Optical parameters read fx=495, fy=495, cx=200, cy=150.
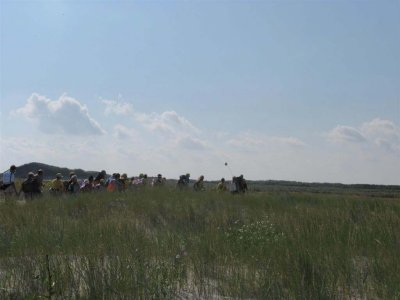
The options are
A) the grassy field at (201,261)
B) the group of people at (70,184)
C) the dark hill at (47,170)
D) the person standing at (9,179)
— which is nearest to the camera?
the grassy field at (201,261)

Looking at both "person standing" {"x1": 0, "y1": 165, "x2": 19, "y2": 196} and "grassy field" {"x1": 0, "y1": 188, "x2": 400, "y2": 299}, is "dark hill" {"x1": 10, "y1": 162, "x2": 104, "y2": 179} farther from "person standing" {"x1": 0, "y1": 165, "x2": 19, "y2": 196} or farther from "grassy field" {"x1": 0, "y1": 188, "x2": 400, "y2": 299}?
"grassy field" {"x1": 0, "y1": 188, "x2": 400, "y2": 299}

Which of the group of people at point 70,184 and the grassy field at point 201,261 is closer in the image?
the grassy field at point 201,261

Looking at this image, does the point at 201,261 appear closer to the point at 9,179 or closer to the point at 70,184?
the point at 9,179

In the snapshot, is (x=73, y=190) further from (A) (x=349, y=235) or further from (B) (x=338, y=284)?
(B) (x=338, y=284)

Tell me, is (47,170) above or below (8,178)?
above

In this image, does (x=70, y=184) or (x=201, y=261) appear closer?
(x=201, y=261)

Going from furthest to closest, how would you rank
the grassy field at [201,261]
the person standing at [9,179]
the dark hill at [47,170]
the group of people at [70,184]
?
the dark hill at [47,170]
the person standing at [9,179]
the group of people at [70,184]
the grassy field at [201,261]

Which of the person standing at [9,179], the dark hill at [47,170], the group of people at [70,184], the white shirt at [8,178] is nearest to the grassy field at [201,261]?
the group of people at [70,184]

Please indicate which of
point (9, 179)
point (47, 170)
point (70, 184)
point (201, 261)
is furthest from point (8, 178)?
point (47, 170)

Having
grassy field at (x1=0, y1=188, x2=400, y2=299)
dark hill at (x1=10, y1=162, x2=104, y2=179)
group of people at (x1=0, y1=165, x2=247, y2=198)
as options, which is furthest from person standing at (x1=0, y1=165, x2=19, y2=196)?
dark hill at (x1=10, y1=162, x2=104, y2=179)

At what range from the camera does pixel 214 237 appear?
6875 mm

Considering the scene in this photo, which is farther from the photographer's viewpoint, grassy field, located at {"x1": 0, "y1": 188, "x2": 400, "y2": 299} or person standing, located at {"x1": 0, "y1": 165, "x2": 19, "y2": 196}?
person standing, located at {"x1": 0, "y1": 165, "x2": 19, "y2": 196}

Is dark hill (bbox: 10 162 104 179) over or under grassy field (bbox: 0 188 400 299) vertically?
over

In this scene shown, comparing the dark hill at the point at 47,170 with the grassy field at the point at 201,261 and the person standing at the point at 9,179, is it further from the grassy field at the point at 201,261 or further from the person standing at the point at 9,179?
the grassy field at the point at 201,261
